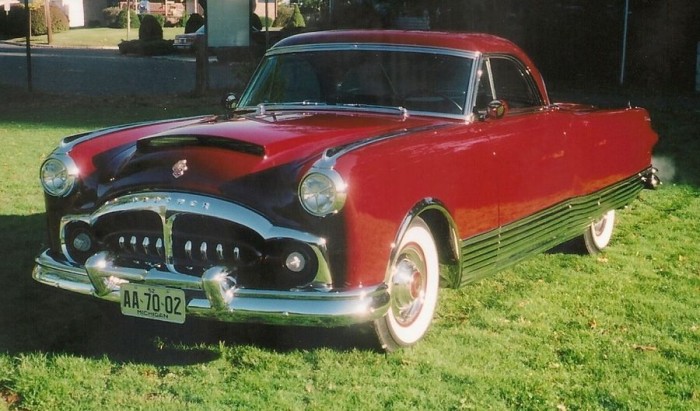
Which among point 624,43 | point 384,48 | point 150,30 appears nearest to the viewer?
point 384,48

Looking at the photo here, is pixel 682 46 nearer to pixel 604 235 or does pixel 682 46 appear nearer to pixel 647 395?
pixel 604 235

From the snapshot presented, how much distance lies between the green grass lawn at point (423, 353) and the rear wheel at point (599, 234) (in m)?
0.16

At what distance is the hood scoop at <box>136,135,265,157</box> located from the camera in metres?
4.11

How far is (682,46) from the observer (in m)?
20.0

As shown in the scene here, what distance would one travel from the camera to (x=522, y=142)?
16.9ft

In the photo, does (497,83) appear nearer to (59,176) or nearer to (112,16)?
(59,176)

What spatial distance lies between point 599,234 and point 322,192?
342cm

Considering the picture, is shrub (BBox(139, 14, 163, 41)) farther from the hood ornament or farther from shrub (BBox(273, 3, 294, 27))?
the hood ornament

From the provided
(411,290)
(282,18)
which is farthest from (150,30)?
(411,290)

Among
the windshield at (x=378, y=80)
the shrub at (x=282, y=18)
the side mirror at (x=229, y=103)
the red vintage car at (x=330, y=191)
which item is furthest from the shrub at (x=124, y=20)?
the red vintage car at (x=330, y=191)

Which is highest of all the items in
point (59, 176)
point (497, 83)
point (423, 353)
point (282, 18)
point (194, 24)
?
point (282, 18)

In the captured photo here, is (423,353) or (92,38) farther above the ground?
(92,38)


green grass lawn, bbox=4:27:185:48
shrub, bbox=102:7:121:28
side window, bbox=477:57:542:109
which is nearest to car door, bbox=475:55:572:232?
side window, bbox=477:57:542:109

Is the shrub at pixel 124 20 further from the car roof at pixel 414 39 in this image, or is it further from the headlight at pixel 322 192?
the headlight at pixel 322 192
